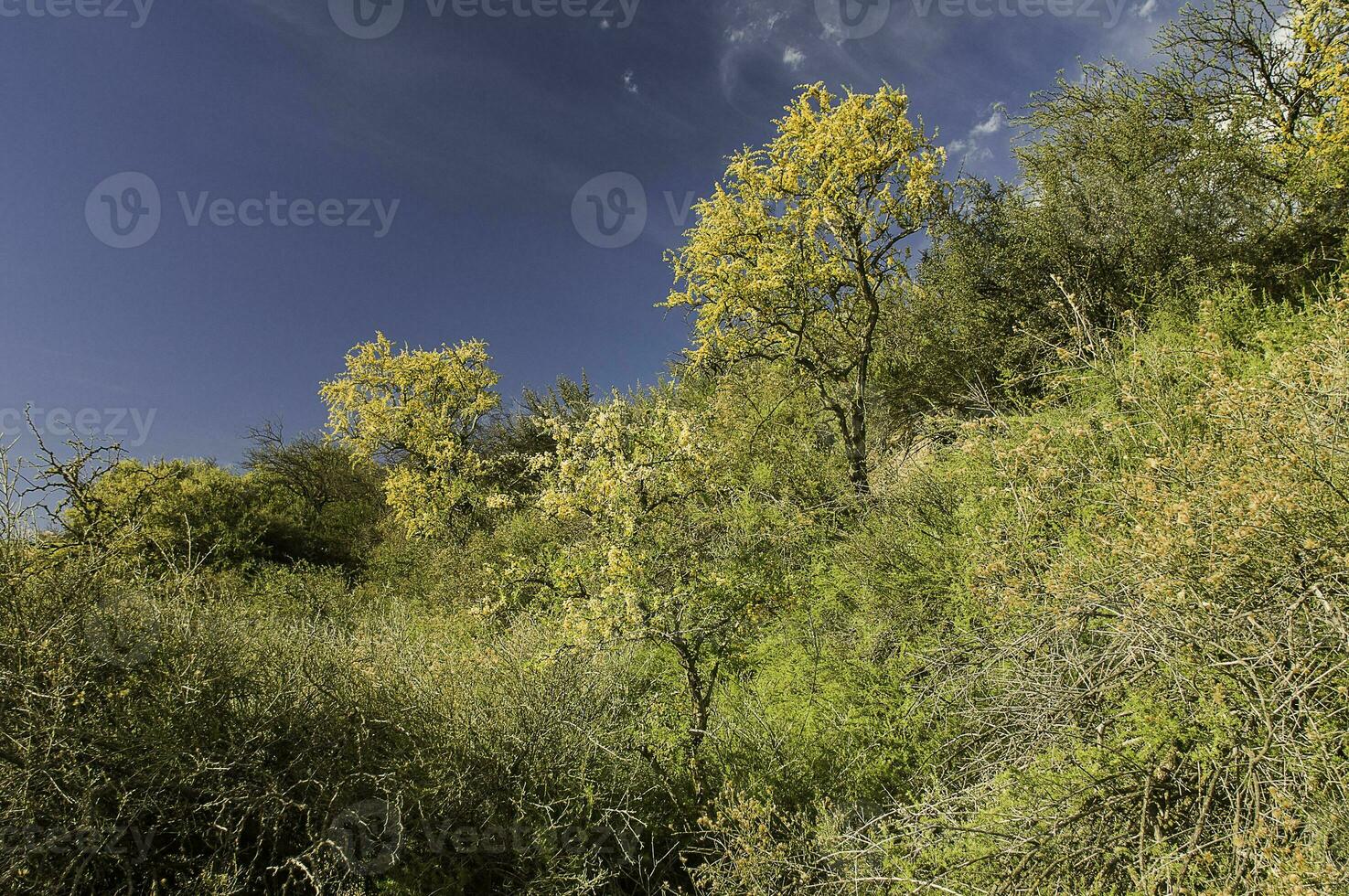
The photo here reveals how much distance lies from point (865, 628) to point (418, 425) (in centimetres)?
1374

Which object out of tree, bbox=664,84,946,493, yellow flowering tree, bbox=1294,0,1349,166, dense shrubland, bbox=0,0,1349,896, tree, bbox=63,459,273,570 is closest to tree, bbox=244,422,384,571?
tree, bbox=63,459,273,570

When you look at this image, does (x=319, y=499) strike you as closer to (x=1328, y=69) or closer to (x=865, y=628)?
(x=865, y=628)

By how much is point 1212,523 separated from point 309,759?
210 inches

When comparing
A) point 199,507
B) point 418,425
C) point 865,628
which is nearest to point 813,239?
point 865,628

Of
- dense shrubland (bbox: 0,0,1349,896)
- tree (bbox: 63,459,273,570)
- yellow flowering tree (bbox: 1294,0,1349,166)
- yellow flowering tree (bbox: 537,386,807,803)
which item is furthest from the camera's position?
tree (bbox: 63,459,273,570)

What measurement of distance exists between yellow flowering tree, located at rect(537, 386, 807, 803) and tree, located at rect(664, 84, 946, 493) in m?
2.73

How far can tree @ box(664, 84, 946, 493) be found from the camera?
850cm

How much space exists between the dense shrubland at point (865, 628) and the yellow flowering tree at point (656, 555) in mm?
52

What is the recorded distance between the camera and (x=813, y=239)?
9266mm

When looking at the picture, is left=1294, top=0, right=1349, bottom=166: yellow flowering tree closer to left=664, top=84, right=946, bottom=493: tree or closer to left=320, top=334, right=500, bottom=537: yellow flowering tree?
left=664, top=84, right=946, bottom=493: tree

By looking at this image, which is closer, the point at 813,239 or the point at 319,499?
the point at 813,239

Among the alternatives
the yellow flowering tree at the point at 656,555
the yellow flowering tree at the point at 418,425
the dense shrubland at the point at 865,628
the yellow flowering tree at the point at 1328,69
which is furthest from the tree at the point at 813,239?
the yellow flowering tree at the point at 418,425

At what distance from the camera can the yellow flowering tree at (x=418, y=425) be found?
15.2m

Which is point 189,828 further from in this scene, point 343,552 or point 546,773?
point 343,552
